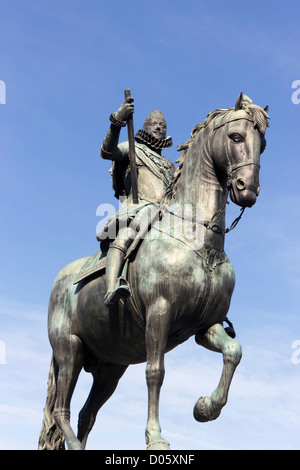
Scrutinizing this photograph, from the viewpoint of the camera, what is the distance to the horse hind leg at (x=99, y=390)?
12984 millimetres

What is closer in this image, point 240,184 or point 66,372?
point 240,184

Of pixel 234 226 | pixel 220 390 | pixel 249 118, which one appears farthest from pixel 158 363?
pixel 249 118

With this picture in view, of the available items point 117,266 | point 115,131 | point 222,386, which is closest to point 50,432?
point 117,266

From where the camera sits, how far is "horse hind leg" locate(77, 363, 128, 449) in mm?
12984

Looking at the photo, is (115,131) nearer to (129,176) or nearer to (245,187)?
(129,176)

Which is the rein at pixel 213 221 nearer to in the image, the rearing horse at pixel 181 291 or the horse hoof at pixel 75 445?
the rearing horse at pixel 181 291

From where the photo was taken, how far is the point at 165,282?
10.8m

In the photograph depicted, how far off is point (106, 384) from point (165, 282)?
298cm

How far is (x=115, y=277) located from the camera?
11.2 metres

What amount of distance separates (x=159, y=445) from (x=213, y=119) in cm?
426

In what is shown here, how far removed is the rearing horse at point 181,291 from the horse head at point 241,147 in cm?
1

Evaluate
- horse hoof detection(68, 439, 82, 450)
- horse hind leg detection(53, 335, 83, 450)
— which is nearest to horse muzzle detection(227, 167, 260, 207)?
horse hind leg detection(53, 335, 83, 450)

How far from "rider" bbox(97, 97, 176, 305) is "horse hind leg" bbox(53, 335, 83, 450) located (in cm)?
154

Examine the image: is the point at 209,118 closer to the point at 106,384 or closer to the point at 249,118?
the point at 249,118
